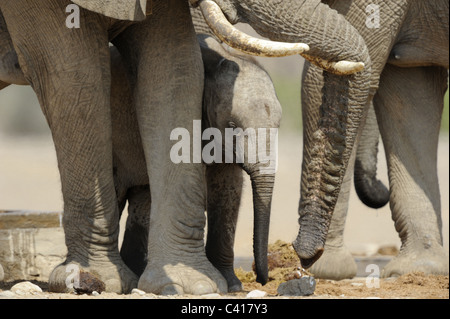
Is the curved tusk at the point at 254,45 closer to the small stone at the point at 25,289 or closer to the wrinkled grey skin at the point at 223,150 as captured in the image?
the wrinkled grey skin at the point at 223,150

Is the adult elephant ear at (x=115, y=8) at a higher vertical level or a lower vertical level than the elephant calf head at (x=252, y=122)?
higher

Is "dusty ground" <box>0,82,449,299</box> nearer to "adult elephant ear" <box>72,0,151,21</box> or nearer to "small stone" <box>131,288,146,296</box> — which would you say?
"small stone" <box>131,288,146,296</box>

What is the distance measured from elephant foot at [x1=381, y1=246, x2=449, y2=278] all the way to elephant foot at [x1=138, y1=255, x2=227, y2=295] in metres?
1.58

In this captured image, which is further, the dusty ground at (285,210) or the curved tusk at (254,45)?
the dusty ground at (285,210)

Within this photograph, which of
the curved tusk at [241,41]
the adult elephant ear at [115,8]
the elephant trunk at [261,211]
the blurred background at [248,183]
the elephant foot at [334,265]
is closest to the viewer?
the curved tusk at [241,41]

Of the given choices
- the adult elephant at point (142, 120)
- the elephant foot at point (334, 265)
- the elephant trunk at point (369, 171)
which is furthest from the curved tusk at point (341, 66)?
the elephant trunk at point (369, 171)

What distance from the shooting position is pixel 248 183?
6.13 m

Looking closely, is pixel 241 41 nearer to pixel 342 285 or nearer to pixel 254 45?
pixel 254 45

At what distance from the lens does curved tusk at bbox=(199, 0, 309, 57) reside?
15.7 ft

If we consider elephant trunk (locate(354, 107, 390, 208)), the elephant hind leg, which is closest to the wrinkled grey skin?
the elephant hind leg

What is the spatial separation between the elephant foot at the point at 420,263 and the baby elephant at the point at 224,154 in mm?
1203

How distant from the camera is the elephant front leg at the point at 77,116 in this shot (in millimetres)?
5219

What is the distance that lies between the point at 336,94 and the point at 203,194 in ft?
2.15
